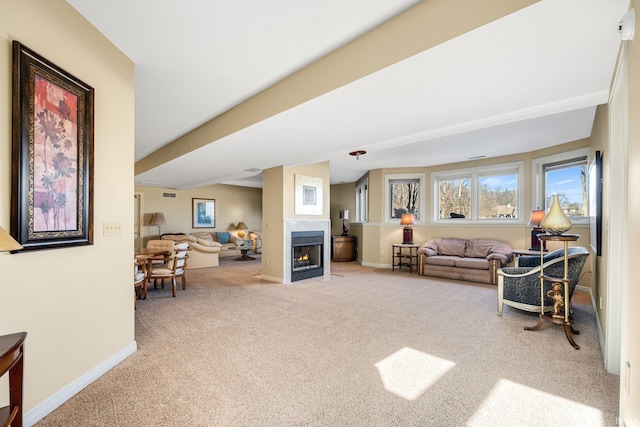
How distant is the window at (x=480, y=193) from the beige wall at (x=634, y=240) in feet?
16.7

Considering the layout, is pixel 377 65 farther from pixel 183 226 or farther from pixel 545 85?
pixel 183 226

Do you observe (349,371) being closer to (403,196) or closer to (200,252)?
(403,196)

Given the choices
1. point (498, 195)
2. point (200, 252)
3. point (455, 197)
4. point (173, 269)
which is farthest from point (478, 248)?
point (200, 252)

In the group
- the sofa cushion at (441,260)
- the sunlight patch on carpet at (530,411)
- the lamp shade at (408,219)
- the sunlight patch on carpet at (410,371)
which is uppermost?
the lamp shade at (408,219)

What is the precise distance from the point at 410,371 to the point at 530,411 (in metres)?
0.75

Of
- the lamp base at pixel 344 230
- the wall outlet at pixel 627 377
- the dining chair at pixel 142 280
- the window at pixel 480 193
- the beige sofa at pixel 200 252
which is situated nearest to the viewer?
the wall outlet at pixel 627 377

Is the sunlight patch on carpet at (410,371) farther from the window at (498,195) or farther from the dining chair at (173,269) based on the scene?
the window at (498,195)

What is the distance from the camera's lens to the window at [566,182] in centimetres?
494

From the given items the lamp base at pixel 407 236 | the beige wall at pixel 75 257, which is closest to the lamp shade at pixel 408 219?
the lamp base at pixel 407 236

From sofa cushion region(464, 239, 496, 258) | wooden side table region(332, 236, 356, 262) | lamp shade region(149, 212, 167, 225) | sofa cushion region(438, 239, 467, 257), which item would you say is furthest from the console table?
lamp shade region(149, 212, 167, 225)

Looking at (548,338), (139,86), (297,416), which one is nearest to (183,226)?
(139,86)

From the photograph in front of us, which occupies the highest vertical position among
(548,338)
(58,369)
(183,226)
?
(183,226)

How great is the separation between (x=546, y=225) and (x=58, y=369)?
4106 mm

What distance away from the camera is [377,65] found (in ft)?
6.63
